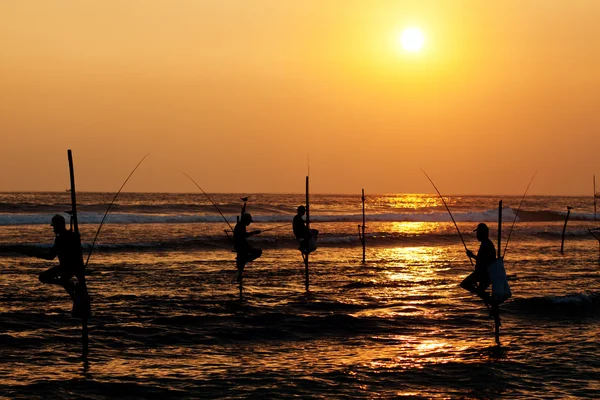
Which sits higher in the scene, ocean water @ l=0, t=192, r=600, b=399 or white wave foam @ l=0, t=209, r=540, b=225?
white wave foam @ l=0, t=209, r=540, b=225

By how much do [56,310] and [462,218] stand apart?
55.7m

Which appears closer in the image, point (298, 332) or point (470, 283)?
point (470, 283)

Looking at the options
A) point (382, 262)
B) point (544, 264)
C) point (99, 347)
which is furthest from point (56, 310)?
point (544, 264)

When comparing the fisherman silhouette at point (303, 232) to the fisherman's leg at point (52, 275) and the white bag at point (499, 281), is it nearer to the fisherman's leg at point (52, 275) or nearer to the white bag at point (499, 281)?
the white bag at point (499, 281)

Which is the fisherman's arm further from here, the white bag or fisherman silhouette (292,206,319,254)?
fisherman silhouette (292,206,319,254)

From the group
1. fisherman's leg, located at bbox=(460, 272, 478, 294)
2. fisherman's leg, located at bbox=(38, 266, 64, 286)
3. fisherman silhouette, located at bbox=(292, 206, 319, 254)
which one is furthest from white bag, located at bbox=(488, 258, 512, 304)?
fisherman silhouette, located at bbox=(292, 206, 319, 254)

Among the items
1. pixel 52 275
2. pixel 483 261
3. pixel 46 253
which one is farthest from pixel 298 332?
pixel 46 253

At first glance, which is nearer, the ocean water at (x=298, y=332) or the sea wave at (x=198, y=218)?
the ocean water at (x=298, y=332)

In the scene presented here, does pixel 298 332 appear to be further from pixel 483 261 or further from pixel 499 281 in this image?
pixel 499 281

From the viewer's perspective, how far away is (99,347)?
13.4 metres

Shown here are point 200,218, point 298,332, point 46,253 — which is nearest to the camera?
point 46,253

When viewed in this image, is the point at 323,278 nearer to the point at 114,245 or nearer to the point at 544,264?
the point at 544,264

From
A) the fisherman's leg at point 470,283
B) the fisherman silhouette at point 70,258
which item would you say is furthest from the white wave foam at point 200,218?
the fisherman's leg at point 470,283

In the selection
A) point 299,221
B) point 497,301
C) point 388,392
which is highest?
point 299,221
